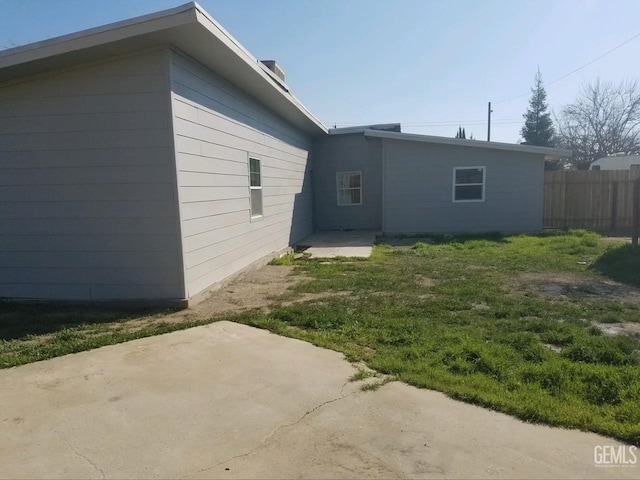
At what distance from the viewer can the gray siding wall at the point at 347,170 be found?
1549 centimetres

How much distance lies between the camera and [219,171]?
274 inches

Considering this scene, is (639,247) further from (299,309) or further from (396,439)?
(396,439)

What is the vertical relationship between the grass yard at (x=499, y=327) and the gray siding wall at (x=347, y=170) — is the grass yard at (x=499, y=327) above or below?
below

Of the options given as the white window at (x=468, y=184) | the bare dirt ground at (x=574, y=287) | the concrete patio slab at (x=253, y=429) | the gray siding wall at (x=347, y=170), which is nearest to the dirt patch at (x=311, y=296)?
the concrete patio slab at (x=253, y=429)

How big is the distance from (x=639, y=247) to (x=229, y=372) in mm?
9449

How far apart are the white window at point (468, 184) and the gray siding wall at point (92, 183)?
34.7 feet

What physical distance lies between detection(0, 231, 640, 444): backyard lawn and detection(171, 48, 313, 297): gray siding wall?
1.18m

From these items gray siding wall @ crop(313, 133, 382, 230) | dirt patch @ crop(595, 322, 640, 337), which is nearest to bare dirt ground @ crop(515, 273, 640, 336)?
dirt patch @ crop(595, 322, 640, 337)

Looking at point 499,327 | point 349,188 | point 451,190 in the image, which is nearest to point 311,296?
point 499,327

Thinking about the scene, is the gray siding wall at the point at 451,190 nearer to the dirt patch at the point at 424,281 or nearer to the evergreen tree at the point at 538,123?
the dirt patch at the point at 424,281

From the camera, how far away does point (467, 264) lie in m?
→ 8.75

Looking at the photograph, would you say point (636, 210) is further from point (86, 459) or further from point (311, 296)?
point (86, 459)

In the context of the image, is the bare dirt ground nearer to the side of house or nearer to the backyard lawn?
the backyard lawn

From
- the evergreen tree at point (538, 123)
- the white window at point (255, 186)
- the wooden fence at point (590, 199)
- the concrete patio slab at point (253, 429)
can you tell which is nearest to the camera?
the concrete patio slab at point (253, 429)
